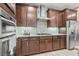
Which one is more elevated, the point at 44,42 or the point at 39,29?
the point at 39,29

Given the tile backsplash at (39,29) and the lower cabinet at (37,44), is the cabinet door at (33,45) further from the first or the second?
the tile backsplash at (39,29)

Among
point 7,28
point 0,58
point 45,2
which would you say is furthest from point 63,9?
point 0,58

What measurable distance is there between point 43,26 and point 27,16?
1.56 feet

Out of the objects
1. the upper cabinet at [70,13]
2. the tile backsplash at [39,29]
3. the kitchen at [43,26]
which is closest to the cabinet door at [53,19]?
the kitchen at [43,26]

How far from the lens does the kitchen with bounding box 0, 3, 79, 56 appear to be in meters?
1.93

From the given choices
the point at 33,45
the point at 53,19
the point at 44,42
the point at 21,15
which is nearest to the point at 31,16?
the point at 21,15

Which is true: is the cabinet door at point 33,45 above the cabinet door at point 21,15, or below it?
below

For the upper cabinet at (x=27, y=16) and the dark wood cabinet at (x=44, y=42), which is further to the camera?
the dark wood cabinet at (x=44, y=42)

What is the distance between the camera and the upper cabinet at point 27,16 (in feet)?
7.46

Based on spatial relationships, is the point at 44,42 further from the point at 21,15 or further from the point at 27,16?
the point at 21,15

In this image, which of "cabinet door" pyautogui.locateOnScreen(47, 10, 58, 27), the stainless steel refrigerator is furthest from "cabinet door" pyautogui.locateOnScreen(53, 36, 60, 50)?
"cabinet door" pyautogui.locateOnScreen(47, 10, 58, 27)

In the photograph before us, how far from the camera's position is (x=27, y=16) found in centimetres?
237

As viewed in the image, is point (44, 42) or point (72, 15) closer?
point (72, 15)

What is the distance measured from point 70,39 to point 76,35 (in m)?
0.15
